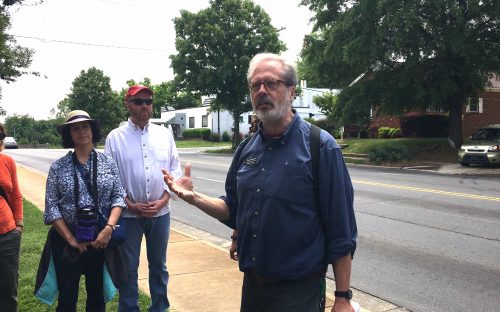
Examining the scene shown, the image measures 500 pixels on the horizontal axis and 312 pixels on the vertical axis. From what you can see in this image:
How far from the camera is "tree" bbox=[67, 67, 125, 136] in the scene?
57.1 m

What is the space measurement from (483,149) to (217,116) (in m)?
41.7

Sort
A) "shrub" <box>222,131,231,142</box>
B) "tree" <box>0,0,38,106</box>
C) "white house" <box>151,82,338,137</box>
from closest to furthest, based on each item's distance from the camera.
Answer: "tree" <box>0,0,38,106</box> → "white house" <box>151,82,338,137</box> → "shrub" <box>222,131,231,142</box>

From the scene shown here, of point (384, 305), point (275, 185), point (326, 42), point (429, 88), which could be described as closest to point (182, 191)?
point (275, 185)

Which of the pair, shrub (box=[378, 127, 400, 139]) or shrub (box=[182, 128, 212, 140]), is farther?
shrub (box=[182, 128, 212, 140])

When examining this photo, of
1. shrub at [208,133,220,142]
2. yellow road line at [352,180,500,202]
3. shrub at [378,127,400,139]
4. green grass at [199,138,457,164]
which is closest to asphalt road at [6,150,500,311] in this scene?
yellow road line at [352,180,500,202]

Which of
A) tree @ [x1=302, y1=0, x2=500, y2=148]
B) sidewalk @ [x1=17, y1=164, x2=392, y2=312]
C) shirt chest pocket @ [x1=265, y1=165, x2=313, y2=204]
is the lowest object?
sidewalk @ [x1=17, y1=164, x2=392, y2=312]

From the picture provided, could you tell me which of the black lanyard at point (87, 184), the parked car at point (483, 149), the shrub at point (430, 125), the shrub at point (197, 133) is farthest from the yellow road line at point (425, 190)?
the shrub at point (197, 133)

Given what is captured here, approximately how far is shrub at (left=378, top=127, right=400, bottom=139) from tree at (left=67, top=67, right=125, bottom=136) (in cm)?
3401

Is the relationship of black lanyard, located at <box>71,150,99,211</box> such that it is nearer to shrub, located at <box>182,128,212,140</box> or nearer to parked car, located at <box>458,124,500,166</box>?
parked car, located at <box>458,124,500,166</box>

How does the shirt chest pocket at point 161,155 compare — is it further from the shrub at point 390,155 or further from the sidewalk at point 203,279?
the shrub at point 390,155

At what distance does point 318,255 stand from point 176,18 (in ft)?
122

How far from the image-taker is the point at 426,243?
7.48m

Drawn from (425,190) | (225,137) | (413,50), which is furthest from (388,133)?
(225,137)

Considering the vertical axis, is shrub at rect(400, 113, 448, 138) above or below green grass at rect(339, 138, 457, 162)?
above
